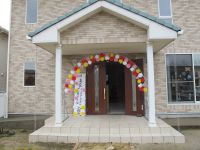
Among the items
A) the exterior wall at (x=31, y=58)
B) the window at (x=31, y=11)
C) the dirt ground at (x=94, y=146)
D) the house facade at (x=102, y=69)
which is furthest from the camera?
the window at (x=31, y=11)

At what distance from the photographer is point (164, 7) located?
27.6 ft

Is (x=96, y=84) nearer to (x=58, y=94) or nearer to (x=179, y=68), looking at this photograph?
(x=58, y=94)

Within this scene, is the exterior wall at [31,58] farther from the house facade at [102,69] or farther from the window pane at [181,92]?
the window pane at [181,92]

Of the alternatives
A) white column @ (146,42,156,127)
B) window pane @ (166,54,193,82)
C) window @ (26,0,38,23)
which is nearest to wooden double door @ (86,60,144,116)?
window pane @ (166,54,193,82)

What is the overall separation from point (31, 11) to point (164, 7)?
21.1 ft

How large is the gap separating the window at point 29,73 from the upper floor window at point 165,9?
646cm

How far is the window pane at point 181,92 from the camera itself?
795cm

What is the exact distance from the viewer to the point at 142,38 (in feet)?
19.1

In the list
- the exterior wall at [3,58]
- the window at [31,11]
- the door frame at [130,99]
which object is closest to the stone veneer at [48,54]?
the window at [31,11]

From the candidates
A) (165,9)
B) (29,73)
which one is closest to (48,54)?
(29,73)

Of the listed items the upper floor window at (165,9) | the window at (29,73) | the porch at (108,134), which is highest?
the upper floor window at (165,9)

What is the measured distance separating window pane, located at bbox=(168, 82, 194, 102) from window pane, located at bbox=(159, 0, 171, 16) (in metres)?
3.33

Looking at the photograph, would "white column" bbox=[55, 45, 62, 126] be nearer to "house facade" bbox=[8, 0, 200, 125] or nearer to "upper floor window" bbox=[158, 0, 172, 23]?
"house facade" bbox=[8, 0, 200, 125]

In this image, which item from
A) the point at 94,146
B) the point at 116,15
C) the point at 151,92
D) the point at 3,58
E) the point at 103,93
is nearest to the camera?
the point at 94,146
